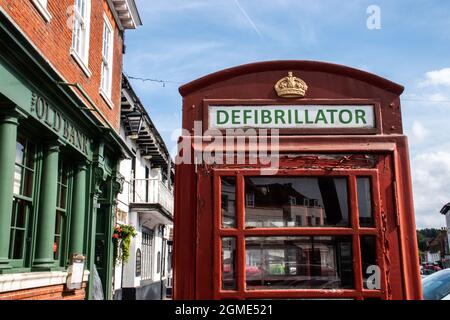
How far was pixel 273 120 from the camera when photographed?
11.0 feet

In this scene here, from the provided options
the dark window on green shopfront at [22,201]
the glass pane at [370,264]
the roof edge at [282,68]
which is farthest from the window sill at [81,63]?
the glass pane at [370,264]

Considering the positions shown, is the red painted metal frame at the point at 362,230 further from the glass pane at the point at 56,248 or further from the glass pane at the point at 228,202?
the glass pane at the point at 56,248

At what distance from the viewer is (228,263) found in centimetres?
315

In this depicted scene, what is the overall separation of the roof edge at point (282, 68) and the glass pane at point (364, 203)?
708 mm

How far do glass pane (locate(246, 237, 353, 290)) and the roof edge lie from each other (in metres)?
1.12

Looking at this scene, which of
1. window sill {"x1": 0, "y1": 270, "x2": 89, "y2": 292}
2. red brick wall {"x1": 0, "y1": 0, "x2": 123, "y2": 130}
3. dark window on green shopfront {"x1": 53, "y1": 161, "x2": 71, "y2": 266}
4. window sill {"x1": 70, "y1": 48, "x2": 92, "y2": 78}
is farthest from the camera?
window sill {"x1": 70, "y1": 48, "x2": 92, "y2": 78}

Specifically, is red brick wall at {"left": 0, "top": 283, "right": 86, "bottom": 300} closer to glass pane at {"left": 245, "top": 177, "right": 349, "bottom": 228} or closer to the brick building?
the brick building

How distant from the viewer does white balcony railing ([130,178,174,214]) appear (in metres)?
16.9

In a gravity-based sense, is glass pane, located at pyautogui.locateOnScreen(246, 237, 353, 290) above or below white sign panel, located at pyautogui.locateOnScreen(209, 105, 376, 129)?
below

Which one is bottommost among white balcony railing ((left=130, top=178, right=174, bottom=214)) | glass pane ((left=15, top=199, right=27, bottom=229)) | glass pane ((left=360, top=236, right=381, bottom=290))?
glass pane ((left=360, top=236, right=381, bottom=290))

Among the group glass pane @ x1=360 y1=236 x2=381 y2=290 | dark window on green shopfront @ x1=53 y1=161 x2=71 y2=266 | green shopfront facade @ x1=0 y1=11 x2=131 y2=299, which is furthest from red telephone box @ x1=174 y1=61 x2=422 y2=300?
dark window on green shopfront @ x1=53 y1=161 x2=71 y2=266
